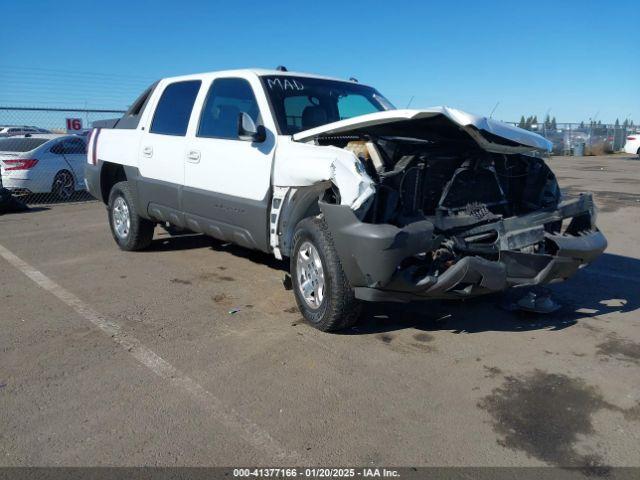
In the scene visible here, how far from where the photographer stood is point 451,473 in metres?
2.68

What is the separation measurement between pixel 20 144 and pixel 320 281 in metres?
11.0

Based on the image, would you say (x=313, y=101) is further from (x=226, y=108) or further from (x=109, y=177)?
(x=109, y=177)

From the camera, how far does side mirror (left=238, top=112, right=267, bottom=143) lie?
4.62 m

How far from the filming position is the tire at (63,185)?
12.8 m

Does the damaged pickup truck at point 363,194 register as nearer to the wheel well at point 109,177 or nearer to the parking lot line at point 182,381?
the parking lot line at point 182,381

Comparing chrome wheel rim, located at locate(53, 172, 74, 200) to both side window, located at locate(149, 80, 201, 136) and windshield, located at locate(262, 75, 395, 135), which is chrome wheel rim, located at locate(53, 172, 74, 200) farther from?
windshield, located at locate(262, 75, 395, 135)

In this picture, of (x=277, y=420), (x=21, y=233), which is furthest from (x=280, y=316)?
(x=21, y=233)

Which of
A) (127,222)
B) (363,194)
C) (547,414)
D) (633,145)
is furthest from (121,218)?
(633,145)

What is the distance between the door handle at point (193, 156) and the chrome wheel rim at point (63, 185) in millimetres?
8466

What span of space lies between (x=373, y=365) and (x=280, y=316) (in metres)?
1.18

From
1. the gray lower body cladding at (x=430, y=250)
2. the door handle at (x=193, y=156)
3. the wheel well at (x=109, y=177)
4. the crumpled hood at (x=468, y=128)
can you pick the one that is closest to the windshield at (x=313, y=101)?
the crumpled hood at (x=468, y=128)

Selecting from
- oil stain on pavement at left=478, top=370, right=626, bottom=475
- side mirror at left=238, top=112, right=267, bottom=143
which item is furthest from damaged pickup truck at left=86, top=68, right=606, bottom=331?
oil stain on pavement at left=478, top=370, right=626, bottom=475

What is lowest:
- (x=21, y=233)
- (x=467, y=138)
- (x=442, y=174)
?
(x=21, y=233)

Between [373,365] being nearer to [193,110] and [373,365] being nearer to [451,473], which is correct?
[451,473]
